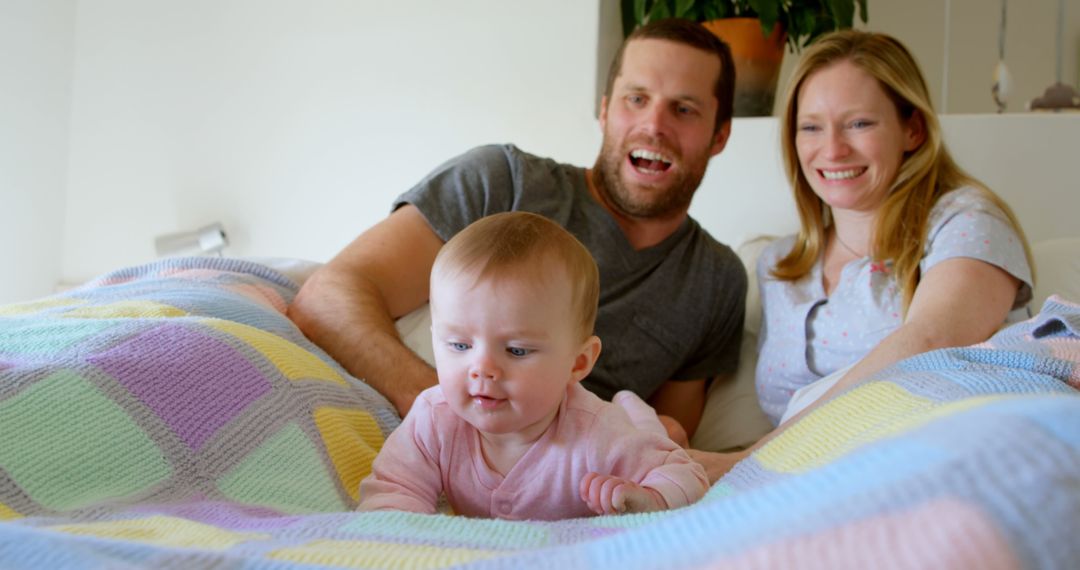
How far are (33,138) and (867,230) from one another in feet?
7.22

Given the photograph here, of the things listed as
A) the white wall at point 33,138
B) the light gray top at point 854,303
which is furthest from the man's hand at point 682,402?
the white wall at point 33,138

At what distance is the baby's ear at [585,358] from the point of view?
36.4 inches

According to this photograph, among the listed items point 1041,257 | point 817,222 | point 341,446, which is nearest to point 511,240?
point 341,446

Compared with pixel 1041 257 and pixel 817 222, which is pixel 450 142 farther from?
pixel 1041 257

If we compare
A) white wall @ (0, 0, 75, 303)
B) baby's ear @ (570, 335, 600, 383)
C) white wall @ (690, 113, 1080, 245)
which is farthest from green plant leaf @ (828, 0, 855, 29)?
white wall @ (0, 0, 75, 303)

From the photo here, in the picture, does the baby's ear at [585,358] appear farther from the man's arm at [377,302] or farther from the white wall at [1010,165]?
the white wall at [1010,165]

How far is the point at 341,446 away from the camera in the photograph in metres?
1.00

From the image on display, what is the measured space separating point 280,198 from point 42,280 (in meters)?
0.75

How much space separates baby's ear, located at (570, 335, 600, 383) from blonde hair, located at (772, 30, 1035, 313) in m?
0.65

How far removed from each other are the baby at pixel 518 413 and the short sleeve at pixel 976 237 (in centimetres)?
62

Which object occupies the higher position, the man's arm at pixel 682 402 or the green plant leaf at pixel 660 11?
the green plant leaf at pixel 660 11

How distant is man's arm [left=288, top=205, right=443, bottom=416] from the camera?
50.8 inches

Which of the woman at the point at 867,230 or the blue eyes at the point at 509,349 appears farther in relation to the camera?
the woman at the point at 867,230

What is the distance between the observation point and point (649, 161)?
5.59 ft
